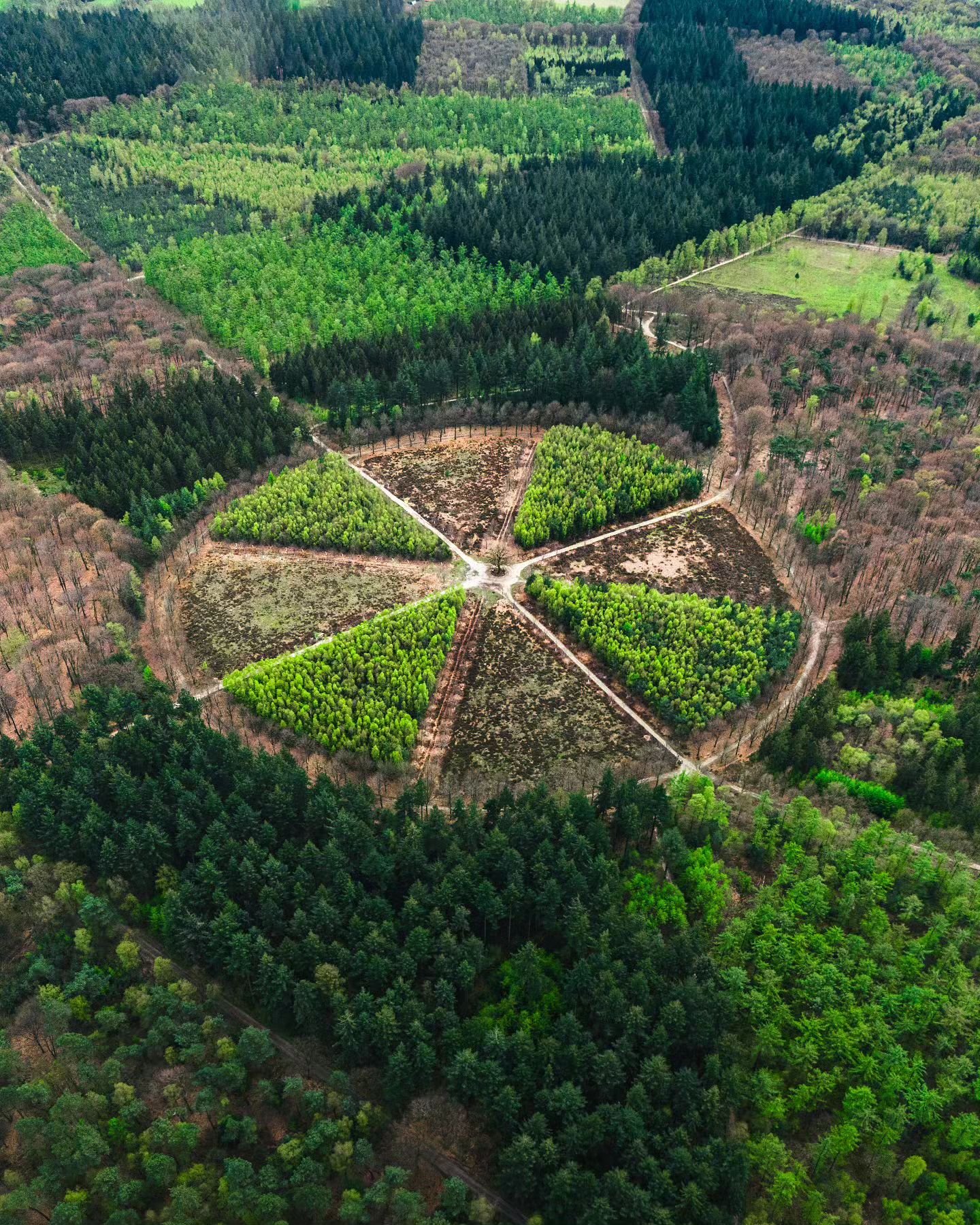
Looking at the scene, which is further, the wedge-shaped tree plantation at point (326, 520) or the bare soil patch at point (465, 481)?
the bare soil patch at point (465, 481)

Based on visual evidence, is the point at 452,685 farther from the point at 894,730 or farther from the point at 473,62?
the point at 473,62

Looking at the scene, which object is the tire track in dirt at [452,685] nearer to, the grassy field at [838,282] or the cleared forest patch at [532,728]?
the cleared forest patch at [532,728]

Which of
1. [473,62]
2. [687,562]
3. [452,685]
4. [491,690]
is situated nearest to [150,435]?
[452,685]

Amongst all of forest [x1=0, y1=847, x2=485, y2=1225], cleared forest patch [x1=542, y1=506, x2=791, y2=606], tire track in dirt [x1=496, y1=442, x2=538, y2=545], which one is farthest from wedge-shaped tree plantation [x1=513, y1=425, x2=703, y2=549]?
forest [x1=0, y1=847, x2=485, y2=1225]

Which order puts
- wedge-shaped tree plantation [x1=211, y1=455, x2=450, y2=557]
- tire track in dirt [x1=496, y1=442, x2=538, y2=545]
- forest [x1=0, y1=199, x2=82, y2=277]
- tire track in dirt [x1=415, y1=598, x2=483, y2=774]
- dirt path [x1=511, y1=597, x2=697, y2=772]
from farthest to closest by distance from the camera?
forest [x1=0, y1=199, x2=82, y2=277] < tire track in dirt [x1=496, y1=442, x2=538, y2=545] < wedge-shaped tree plantation [x1=211, y1=455, x2=450, y2=557] < tire track in dirt [x1=415, y1=598, x2=483, y2=774] < dirt path [x1=511, y1=597, x2=697, y2=772]

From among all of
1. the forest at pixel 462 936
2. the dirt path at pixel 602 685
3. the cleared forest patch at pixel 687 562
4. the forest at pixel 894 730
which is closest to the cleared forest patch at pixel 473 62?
the cleared forest patch at pixel 687 562

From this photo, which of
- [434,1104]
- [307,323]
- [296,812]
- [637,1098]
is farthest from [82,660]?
[307,323]

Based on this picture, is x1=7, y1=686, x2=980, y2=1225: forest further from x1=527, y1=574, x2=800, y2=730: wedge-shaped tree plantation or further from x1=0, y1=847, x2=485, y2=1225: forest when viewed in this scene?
x1=527, y1=574, x2=800, y2=730: wedge-shaped tree plantation
